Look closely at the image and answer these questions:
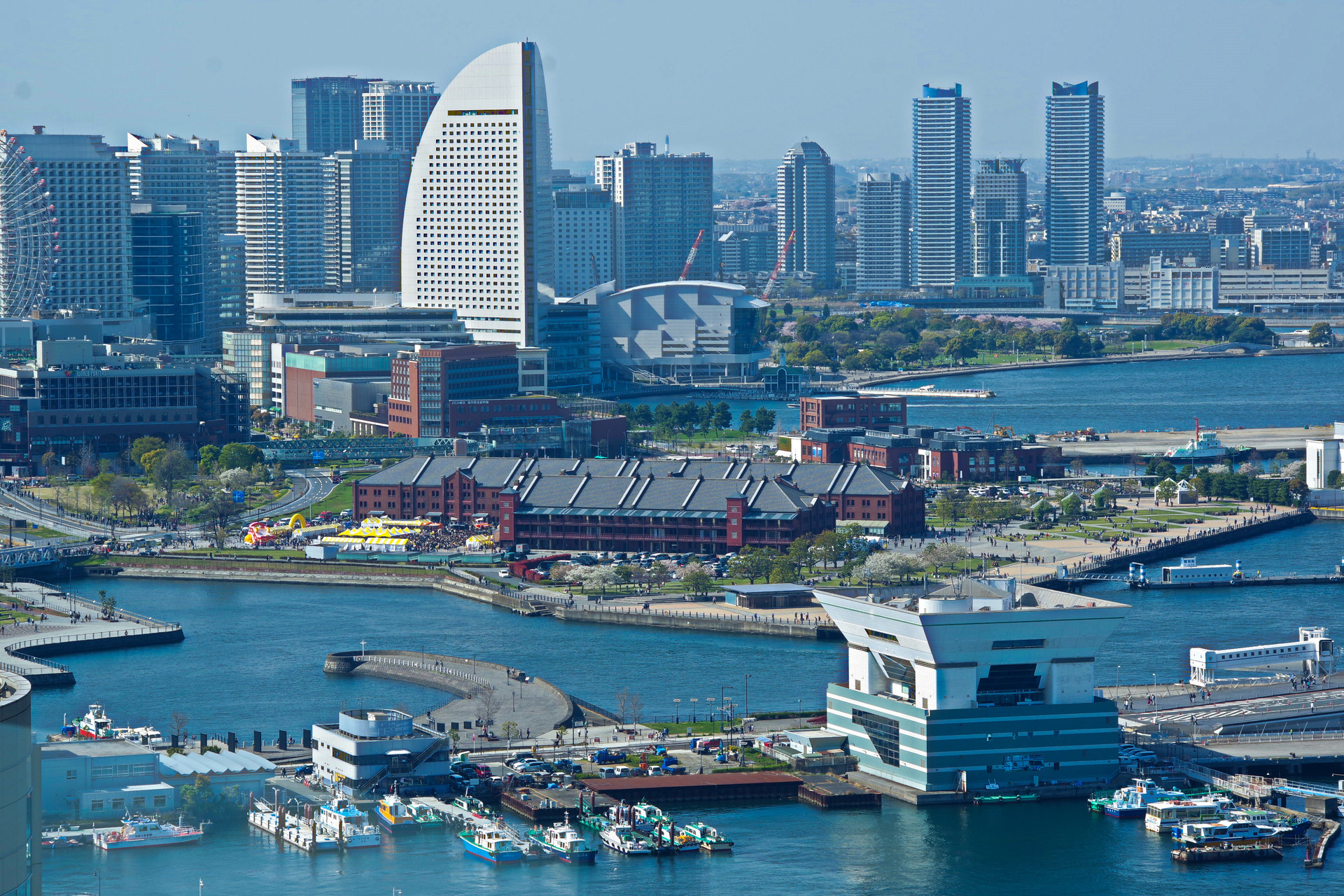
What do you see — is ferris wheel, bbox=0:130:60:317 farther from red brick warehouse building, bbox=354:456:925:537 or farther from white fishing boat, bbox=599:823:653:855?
white fishing boat, bbox=599:823:653:855

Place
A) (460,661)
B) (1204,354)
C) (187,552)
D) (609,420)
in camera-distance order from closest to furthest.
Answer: (460,661) → (187,552) → (609,420) → (1204,354)

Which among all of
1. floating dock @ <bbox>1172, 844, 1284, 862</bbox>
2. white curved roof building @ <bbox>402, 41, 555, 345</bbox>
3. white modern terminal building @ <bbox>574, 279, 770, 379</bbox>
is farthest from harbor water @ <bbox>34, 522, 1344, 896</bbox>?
white modern terminal building @ <bbox>574, 279, 770, 379</bbox>

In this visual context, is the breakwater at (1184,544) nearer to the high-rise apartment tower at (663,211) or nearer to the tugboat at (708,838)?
the tugboat at (708,838)

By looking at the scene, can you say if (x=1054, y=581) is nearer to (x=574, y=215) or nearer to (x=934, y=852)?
(x=934, y=852)

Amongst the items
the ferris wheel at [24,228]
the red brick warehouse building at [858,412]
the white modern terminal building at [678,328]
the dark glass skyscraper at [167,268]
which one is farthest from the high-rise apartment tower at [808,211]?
the red brick warehouse building at [858,412]

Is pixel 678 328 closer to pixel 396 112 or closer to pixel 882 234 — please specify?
pixel 396 112

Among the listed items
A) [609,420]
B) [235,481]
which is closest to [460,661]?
[235,481]

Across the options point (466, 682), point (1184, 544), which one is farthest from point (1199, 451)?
point (466, 682)

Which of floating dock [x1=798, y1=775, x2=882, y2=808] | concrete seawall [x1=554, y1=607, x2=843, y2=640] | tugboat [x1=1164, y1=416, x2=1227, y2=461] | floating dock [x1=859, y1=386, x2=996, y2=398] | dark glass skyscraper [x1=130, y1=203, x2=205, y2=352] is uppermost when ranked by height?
dark glass skyscraper [x1=130, y1=203, x2=205, y2=352]
